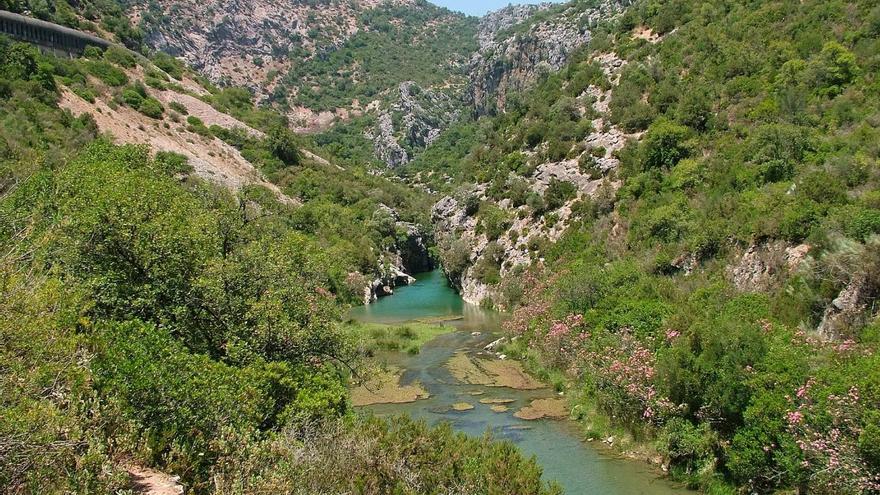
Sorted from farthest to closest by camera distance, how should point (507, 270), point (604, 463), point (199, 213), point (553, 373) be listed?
1. point (507, 270)
2. point (553, 373)
3. point (199, 213)
4. point (604, 463)

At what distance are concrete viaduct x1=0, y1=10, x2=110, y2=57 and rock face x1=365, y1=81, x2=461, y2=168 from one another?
2772 inches

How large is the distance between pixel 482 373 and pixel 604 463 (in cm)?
1281

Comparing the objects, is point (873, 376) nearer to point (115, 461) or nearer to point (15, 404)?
point (115, 461)

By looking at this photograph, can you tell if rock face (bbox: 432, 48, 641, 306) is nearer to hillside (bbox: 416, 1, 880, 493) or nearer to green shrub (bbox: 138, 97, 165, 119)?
hillside (bbox: 416, 1, 880, 493)

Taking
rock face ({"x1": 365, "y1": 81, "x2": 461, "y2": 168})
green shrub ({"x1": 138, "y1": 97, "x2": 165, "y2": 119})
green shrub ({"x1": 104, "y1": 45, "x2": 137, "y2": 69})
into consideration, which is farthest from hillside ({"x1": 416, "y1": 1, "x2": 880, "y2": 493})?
rock face ({"x1": 365, "y1": 81, "x2": 461, "y2": 168})

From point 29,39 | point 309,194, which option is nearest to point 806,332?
point 309,194

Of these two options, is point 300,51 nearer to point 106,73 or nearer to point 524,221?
point 106,73

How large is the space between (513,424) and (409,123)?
4904 inches

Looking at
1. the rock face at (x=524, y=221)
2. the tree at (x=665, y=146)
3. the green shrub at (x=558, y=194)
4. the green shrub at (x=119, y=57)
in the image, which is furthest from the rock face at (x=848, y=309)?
the green shrub at (x=119, y=57)

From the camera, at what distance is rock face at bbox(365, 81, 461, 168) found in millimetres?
142000

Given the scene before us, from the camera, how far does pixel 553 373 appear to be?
1235 inches

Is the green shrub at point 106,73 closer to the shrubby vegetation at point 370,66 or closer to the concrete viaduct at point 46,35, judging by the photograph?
the concrete viaduct at point 46,35

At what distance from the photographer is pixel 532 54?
11731cm

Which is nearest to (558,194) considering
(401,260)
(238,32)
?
(401,260)
